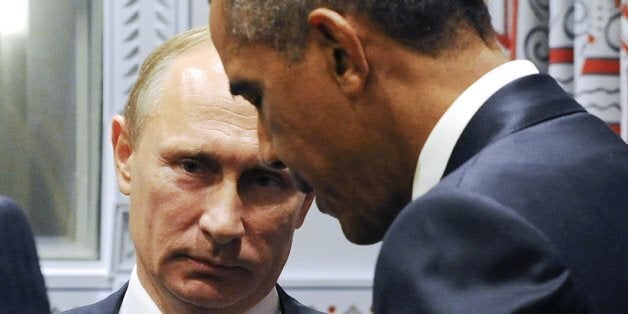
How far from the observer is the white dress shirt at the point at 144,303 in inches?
72.7

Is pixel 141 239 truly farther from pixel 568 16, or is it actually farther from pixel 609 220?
pixel 568 16

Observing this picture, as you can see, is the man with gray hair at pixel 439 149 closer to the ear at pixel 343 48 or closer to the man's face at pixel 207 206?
the ear at pixel 343 48

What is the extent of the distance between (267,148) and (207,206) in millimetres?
471

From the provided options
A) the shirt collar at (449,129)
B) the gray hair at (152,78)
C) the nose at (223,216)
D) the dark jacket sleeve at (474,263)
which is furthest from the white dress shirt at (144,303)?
the dark jacket sleeve at (474,263)

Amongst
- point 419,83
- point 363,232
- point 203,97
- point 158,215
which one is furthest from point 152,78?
point 419,83

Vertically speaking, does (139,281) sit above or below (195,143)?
below

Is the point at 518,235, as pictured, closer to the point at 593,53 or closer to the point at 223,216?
the point at 223,216

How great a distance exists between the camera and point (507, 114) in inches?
43.9

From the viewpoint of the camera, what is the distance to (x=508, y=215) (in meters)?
0.97

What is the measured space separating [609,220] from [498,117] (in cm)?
15

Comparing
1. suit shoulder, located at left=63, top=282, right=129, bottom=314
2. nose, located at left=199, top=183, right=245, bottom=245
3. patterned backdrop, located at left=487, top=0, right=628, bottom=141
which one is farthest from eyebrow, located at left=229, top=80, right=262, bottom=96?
patterned backdrop, located at left=487, top=0, right=628, bottom=141

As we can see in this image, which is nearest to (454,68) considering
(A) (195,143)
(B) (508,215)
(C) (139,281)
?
(B) (508,215)

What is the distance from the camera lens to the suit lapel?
111cm

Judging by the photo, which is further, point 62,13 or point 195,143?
point 62,13
